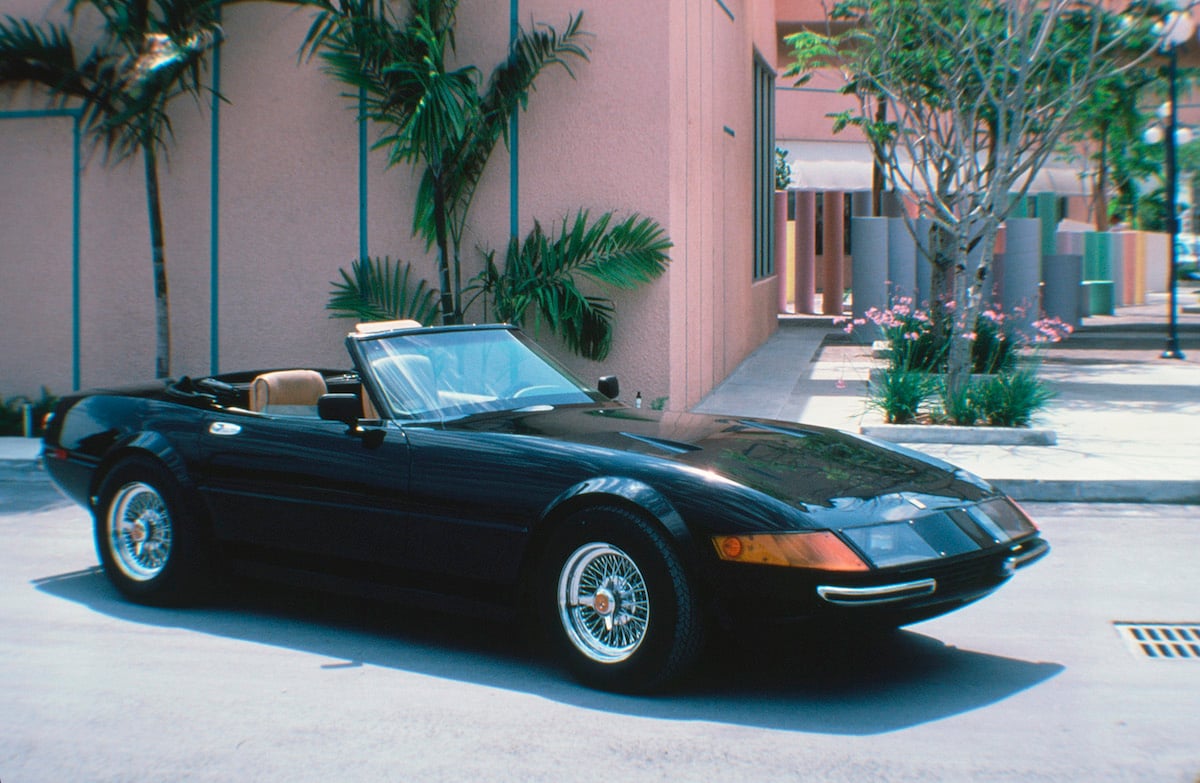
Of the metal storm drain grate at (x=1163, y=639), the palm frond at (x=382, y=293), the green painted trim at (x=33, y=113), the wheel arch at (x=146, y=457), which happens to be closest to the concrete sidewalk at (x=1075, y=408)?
the palm frond at (x=382, y=293)

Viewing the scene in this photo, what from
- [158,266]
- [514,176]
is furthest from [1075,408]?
[158,266]

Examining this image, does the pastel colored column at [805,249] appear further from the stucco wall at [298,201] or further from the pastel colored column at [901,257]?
the stucco wall at [298,201]

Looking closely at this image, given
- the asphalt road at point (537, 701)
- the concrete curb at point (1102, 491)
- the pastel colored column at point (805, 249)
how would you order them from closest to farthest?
1. the asphalt road at point (537, 701)
2. the concrete curb at point (1102, 491)
3. the pastel colored column at point (805, 249)

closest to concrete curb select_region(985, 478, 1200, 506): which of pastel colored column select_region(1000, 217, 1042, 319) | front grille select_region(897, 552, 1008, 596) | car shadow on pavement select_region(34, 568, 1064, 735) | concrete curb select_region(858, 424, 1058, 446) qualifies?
concrete curb select_region(858, 424, 1058, 446)

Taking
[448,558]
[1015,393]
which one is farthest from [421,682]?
[1015,393]

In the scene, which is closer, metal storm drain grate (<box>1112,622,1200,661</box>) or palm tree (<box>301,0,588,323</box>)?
metal storm drain grate (<box>1112,622,1200,661</box>)

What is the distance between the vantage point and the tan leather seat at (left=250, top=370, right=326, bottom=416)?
6.21m

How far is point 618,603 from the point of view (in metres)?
4.88

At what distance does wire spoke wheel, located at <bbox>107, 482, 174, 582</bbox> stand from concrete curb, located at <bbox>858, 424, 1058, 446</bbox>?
20.6 feet

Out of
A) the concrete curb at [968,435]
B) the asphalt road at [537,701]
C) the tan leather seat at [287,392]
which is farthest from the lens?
the concrete curb at [968,435]

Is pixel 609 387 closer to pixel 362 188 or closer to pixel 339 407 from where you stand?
pixel 339 407

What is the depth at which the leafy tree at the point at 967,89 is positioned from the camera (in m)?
12.1

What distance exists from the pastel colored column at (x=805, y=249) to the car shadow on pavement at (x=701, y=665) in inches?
943

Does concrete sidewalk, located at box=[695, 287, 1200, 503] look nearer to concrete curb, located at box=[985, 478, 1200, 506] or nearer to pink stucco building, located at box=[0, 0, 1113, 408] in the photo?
concrete curb, located at box=[985, 478, 1200, 506]
